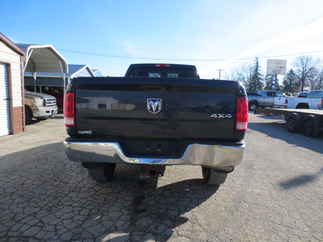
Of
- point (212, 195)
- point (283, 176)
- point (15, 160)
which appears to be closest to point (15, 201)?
point (15, 160)

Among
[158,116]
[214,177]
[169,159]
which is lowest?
[214,177]

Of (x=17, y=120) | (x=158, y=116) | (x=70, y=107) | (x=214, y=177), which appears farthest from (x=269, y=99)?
(x=70, y=107)

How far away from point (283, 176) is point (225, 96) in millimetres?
2800

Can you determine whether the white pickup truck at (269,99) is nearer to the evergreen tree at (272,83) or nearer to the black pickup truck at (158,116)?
the black pickup truck at (158,116)

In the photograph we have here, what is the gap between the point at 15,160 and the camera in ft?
15.2

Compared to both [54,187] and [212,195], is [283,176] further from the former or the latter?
[54,187]

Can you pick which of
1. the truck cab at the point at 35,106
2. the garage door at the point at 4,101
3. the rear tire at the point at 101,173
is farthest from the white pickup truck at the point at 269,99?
the rear tire at the point at 101,173

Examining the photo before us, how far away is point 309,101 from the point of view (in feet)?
50.3

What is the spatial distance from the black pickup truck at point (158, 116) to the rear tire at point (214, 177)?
0.83m

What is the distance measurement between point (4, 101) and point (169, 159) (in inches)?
289

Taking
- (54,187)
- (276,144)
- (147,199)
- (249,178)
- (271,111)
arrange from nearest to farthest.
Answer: (147,199) < (54,187) < (249,178) < (276,144) < (271,111)

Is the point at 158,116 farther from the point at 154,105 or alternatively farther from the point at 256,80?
the point at 256,80

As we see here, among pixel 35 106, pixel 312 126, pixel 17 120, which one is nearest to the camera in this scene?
pixel 17 120

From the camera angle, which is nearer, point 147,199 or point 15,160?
point 147,199
